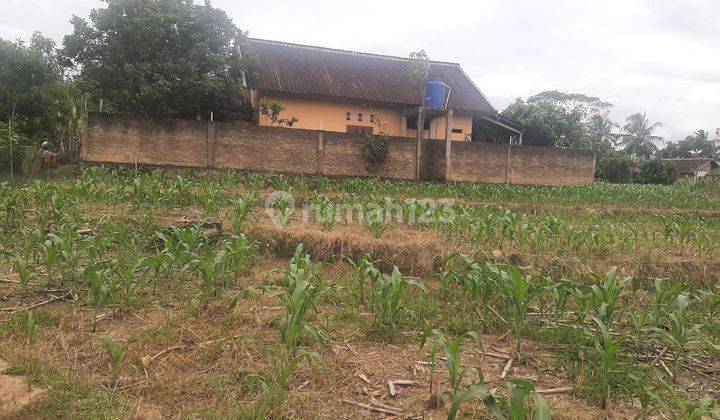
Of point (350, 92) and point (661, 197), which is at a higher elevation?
point (350, 92)

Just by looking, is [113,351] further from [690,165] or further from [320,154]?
[690,165]

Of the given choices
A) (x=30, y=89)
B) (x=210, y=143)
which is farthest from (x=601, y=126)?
(x=30, y=89)

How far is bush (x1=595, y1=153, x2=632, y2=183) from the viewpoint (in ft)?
111

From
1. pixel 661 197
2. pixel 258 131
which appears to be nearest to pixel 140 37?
pixel 258 131

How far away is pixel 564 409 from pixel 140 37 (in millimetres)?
17717

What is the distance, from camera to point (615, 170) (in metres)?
33.9

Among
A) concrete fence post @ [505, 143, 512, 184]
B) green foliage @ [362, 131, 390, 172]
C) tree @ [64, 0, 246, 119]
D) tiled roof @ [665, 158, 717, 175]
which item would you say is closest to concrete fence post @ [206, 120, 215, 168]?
tree @ [64, 0, 246, 119]

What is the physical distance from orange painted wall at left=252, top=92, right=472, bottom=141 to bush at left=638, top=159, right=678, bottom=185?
19.8m

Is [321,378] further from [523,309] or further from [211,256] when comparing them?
[211,256]

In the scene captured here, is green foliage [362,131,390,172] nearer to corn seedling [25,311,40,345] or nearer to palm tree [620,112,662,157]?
corn seedling [25,311,40,345]

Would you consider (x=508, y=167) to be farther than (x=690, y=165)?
No

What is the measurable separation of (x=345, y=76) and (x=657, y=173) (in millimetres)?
26873

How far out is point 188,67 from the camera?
644 inches

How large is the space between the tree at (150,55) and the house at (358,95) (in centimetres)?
389
